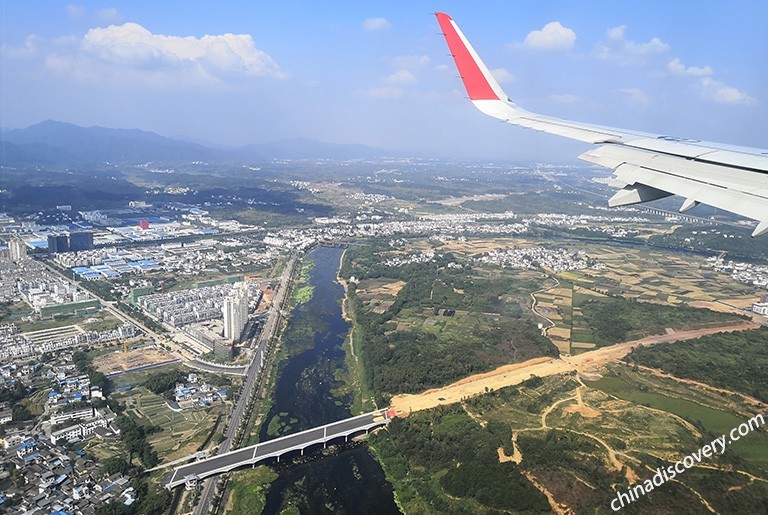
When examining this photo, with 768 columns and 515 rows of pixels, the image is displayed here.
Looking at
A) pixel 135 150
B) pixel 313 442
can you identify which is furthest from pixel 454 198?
pixel 135 150

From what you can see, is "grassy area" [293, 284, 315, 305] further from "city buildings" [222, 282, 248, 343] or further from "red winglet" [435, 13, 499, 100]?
"red winglet" [435, 13, 499, 100]

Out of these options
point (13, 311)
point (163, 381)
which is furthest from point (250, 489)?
point (13, 311)

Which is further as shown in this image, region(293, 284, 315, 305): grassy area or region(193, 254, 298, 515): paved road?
region(293, 284, 315, 305): grassy area

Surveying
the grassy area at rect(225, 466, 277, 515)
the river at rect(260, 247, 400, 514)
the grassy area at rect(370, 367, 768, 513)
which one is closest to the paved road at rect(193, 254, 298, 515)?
the grassy area at rect(225, 466, 277, 515)

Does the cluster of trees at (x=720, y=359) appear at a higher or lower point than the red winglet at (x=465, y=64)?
lower

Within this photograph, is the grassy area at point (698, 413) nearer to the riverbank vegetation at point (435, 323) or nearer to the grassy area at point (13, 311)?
the riverbank vegetation at point (435, 323)

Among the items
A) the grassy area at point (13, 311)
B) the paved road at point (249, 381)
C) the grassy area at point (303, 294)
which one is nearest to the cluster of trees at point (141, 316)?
the grassy area at point (13, 311)
